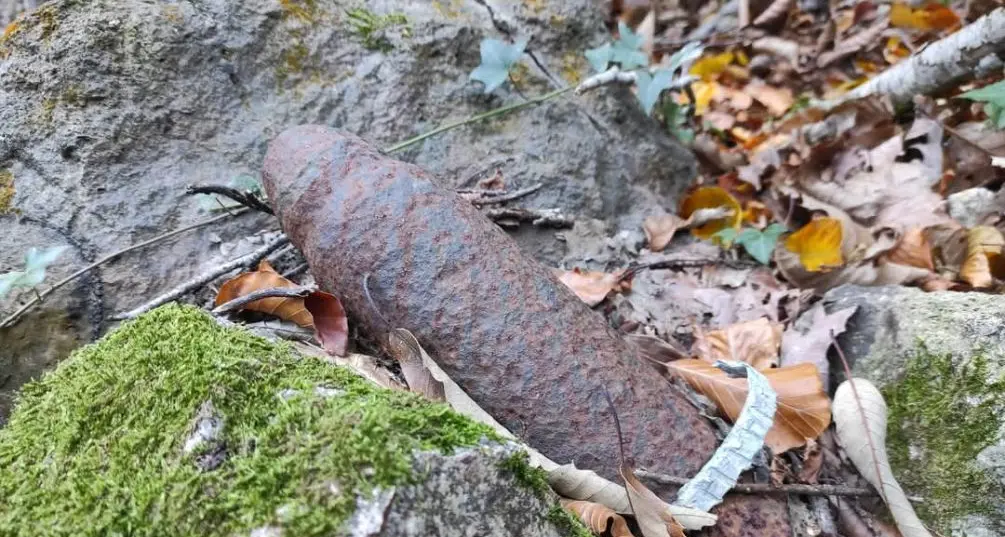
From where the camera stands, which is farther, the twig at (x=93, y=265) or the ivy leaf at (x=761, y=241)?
the ivy leaf at (x=761, y=241)

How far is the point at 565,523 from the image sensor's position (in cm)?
119

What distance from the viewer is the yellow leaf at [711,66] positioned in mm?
5016

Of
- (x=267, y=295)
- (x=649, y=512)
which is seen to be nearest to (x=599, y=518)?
(x=649, y=512)

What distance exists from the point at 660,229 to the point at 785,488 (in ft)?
4.68

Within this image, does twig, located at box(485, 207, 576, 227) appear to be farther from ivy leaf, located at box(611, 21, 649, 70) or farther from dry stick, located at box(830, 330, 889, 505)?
dry stick, located at box(830, 330, 889, 505)

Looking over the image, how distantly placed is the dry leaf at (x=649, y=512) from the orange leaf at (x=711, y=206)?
1737 millimetres

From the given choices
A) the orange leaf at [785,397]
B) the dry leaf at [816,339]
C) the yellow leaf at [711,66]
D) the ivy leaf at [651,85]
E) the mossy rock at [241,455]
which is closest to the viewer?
the mossy rock at [241,455]

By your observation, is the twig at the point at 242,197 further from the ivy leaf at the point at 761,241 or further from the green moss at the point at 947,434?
the green moss at the point at 947,434

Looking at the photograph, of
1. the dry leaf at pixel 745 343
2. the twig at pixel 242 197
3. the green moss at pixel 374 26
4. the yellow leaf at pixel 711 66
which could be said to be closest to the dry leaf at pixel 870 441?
the dry leaf at pixel 745 343

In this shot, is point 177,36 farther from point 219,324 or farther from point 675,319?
point 675,319

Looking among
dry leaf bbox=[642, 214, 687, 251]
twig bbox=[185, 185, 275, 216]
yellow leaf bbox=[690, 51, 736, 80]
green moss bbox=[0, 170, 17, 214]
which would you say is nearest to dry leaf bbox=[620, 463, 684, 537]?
twig bbox=[185, 185, 275, 216]

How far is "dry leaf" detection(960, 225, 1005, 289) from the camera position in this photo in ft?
7.68

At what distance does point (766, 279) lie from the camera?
2.67 m

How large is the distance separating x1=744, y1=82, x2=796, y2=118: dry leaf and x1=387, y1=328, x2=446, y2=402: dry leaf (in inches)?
146
